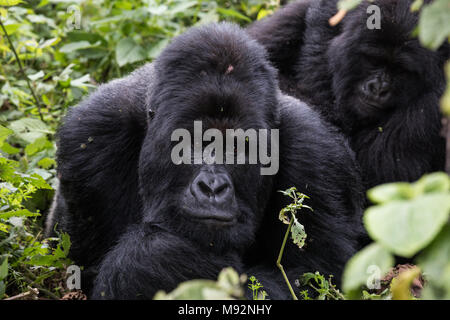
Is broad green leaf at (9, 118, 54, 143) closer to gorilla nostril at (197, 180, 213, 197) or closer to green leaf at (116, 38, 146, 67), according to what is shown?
green leaf at (116, 38, 146, 67)

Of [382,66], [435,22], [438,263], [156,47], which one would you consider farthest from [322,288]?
[156,47]

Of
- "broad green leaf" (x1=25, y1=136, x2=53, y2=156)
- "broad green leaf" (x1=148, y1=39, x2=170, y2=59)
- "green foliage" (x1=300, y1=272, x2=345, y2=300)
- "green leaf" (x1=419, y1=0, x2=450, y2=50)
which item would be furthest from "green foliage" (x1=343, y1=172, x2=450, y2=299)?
"broad green leaf" (x1=148, y1=39, x2=170, y2=59)

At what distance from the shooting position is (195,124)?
3.41 meters

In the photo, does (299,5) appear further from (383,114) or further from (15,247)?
(15,247)

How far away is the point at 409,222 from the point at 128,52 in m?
4.82

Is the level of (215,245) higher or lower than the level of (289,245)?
higher

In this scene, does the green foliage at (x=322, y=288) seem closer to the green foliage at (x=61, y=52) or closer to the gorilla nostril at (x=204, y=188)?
the gorilla nostril at (x=204, y=188)

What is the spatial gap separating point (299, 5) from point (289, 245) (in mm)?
2838

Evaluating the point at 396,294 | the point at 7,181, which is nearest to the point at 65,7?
the point at 7,181

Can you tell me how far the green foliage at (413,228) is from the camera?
1.62 meters

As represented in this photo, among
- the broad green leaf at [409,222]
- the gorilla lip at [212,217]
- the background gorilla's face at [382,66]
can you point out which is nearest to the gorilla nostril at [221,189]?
the gorilla lip at [212,217]

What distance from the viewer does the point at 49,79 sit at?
639 cm

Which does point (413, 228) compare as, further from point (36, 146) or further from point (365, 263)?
point (36, 146)

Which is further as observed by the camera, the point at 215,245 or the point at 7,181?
the point at 7,181
